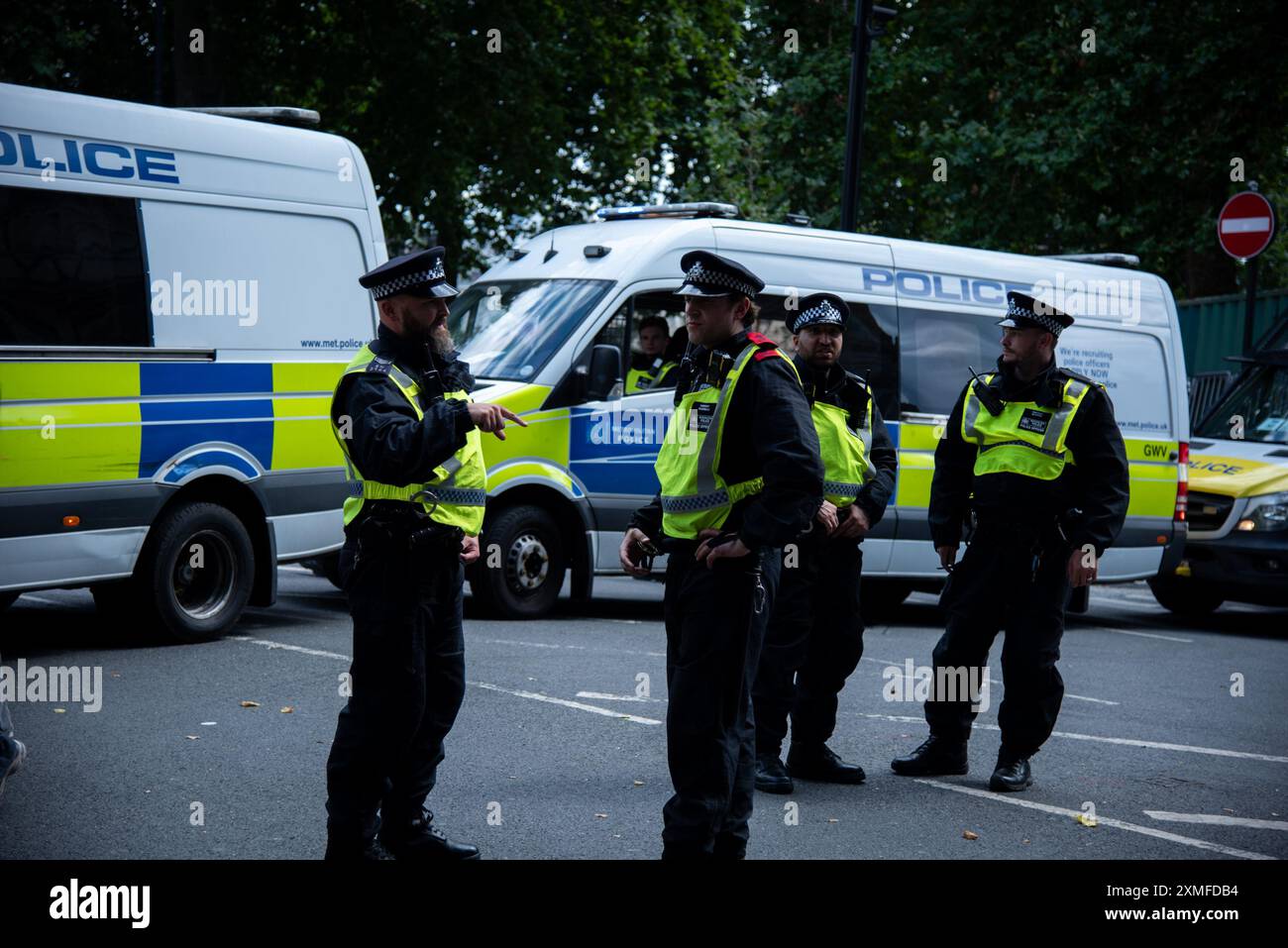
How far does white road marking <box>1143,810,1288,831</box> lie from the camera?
600 centimetres

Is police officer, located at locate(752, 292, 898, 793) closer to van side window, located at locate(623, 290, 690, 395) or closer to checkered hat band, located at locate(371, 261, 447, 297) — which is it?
checkered hat band, located at locate(371, 261, 447, 297)

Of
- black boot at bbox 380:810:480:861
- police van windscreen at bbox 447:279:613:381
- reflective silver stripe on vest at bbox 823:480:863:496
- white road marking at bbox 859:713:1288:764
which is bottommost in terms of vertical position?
white road marking at bbox 859:713:1288:764

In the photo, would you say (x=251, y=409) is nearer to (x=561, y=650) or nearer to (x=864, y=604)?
(x=561, y=650)

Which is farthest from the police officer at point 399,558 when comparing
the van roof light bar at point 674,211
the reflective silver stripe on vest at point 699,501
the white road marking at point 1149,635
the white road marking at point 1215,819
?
the white road marking at point 1149,635

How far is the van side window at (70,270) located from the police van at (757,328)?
2.43m

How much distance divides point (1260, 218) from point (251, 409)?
10043 millimetres

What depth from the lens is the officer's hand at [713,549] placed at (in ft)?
14.6

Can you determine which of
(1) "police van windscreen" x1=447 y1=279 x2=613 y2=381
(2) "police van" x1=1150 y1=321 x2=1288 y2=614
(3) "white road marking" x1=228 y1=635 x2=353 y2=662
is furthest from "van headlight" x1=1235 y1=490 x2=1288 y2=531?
(3) "white road marking" x1=228 y1=635 x2=353 y2=662

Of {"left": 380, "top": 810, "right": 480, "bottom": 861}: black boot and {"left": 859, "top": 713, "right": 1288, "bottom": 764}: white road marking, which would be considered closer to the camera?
{"left": 380, "top": 810, "right": 480, "bottom": 861}: black boot

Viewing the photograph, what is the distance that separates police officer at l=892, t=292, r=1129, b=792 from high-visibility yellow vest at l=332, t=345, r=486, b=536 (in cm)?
254

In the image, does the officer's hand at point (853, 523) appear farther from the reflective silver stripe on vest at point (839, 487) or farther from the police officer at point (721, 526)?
the police officer at point (721, 526)

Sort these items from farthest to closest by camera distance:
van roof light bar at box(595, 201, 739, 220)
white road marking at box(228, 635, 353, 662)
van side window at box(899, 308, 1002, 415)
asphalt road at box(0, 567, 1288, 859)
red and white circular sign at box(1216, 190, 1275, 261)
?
red and white circular sign at box(1216, 190, 1275, 261), van side window at box(899, 308, 1002, 415), van roof light bar at box(595, 201, 739, 220), white road marking at box(228, 635, 353, 662), asphalt road at box(0, 567, 1288, 859)

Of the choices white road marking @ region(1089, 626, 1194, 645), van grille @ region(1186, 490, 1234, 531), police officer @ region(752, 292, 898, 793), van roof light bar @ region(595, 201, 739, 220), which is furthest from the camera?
van grille @ region(1186, 490, 1234, 531)

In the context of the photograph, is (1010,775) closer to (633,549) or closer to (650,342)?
(633,549)
